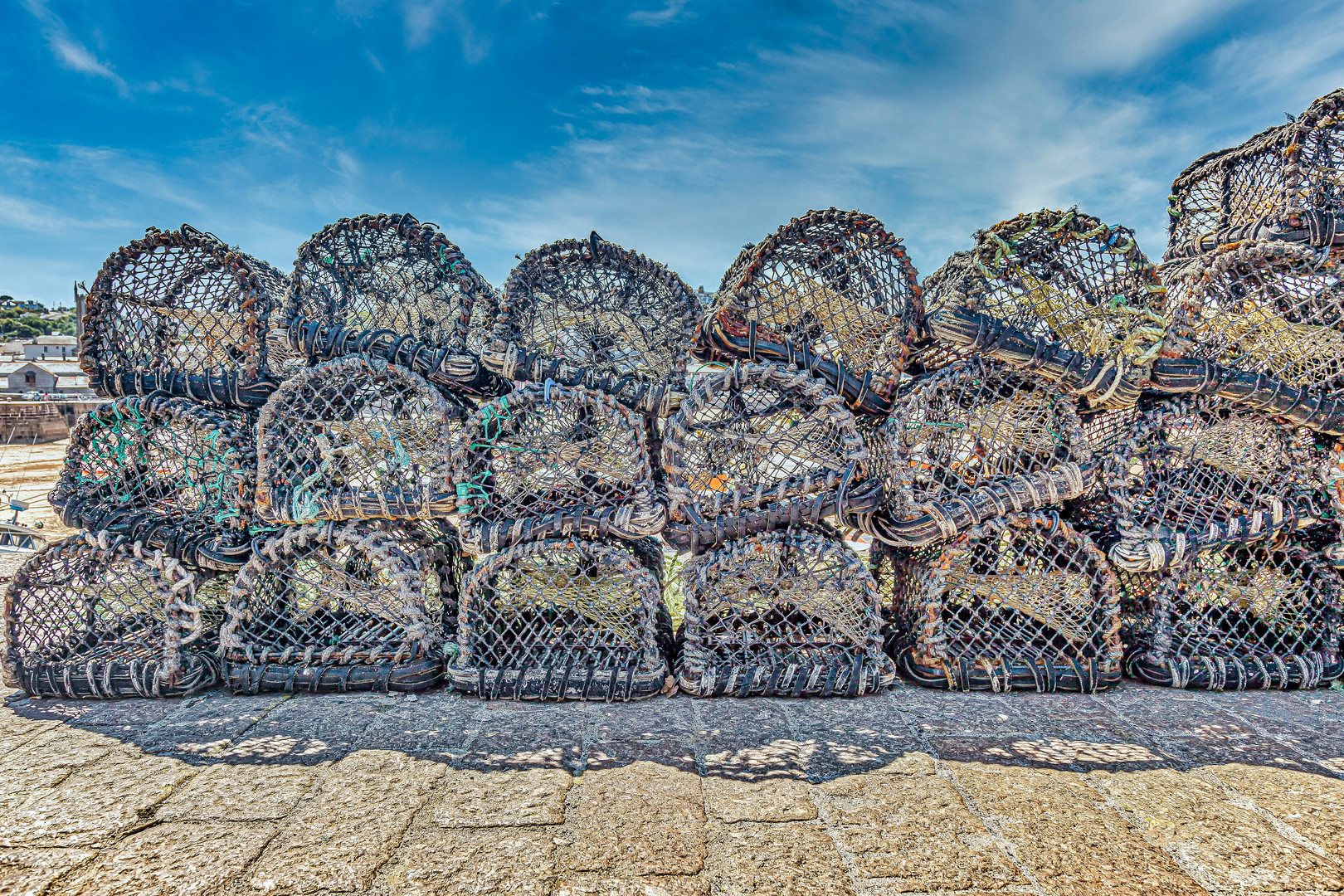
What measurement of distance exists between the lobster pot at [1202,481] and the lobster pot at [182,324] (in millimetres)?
3588

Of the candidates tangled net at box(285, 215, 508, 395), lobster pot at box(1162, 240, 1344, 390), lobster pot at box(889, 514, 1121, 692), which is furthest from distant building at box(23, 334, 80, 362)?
lobster pot at box(1162, 240, 1344, 390)

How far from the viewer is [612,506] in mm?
2648

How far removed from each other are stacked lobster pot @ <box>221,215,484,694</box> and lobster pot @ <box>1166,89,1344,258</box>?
357 centimetres

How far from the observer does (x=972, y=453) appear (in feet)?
9.10

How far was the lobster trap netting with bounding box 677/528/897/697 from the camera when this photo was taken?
2.62 meters

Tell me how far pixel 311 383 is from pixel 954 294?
9.10 feet

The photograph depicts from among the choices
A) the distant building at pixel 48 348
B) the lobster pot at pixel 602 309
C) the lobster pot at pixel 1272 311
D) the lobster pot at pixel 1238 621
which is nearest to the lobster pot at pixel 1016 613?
the lobster pot at pixel 1238 621

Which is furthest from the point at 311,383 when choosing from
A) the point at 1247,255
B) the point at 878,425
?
the point at 1247,255

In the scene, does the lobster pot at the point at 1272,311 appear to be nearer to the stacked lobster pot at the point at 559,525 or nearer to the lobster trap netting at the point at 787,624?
the lobster trap netting at the point at 787,624

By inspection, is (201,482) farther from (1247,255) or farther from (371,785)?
(1247,255)

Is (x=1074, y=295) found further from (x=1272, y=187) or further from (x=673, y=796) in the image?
(x=673, y=796)

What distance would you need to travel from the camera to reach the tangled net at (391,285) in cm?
290

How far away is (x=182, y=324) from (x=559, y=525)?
6.42 ft

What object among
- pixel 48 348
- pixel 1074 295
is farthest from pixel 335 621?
pixel 48 348
